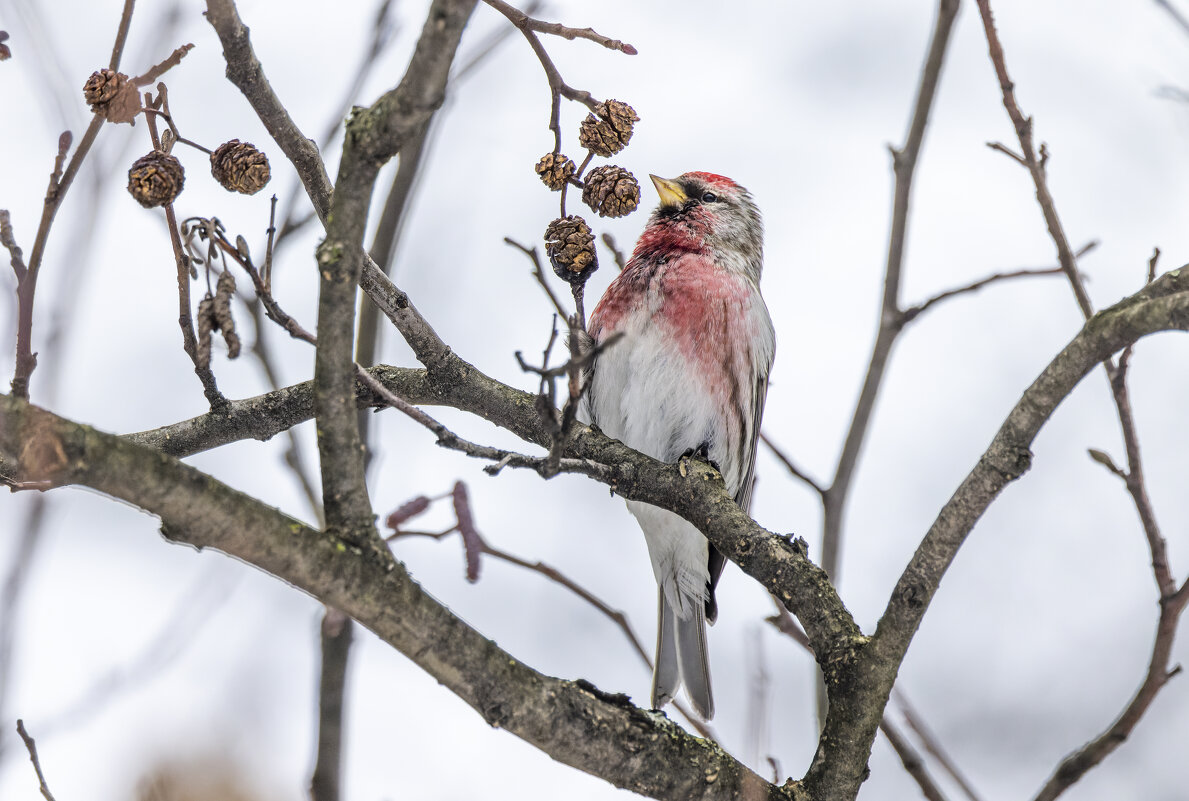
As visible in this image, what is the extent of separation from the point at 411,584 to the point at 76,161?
0.83 metres

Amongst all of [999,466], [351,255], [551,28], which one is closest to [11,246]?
[351,255]

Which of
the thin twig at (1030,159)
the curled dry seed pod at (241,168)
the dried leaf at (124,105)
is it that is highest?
the thin twig at (1030,159)

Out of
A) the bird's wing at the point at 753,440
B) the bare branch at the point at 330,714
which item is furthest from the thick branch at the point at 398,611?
the bird's wing at the point at 753,440

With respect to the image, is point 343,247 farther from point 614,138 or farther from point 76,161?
point 614,138

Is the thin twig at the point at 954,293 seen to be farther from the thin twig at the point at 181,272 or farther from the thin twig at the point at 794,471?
the thin twig at the point at 181,272

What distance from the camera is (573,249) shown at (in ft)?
7.21

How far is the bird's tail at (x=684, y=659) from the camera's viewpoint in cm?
398

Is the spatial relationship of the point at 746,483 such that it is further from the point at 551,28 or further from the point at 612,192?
the point at 551,28

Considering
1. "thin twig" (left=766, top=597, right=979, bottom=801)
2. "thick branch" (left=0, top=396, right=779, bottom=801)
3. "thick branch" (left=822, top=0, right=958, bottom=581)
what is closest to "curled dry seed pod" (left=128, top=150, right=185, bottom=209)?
"thick branch" (left=0, top=396, right=779, bottom=801)

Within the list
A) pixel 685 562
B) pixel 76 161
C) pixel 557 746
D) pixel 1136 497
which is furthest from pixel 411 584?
pixel 685 562

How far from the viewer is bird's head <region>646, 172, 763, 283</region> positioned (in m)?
4.45

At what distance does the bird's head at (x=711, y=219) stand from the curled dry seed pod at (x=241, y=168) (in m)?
2.60

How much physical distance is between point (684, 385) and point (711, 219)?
101 cm

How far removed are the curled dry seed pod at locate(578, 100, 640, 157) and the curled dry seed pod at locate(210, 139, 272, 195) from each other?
64cm
